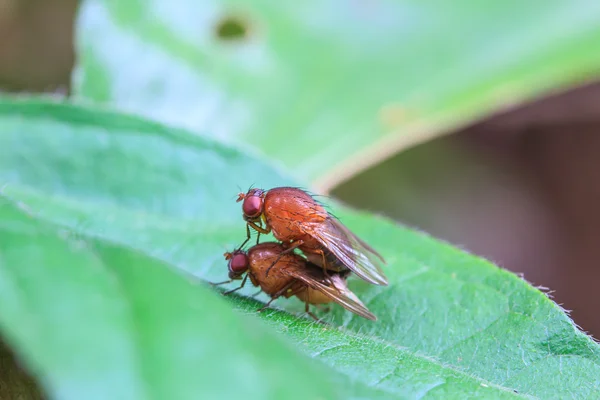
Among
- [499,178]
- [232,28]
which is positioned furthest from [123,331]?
[499,178]

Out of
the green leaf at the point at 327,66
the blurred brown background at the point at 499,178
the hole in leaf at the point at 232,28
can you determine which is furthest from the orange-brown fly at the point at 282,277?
the blurred brown background at the point at 499,178

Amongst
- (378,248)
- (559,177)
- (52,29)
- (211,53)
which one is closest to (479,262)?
(378,248)

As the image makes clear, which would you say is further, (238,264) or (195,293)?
(238,264)

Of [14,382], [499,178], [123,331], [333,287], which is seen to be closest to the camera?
[123,331]

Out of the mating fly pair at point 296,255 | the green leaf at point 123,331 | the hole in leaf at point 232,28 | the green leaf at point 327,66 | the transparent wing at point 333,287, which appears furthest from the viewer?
the hole in leaf at point 232,28

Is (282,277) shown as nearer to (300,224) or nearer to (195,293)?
(300,224)

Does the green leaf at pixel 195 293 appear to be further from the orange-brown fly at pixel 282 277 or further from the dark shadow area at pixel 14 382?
the dark shadow area at pixel 14 382
